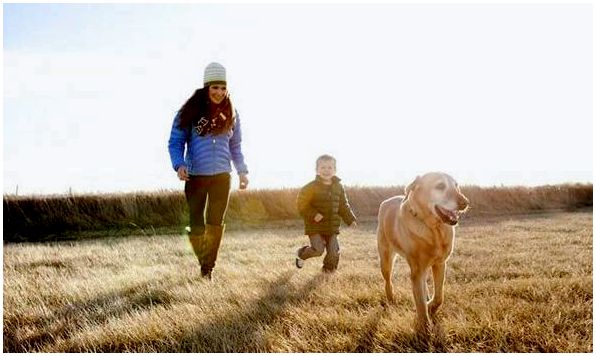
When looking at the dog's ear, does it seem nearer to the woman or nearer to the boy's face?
the woman

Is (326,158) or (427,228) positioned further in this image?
(326,158)

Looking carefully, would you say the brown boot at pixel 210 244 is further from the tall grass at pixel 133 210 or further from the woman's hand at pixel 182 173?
the tall grass at pixel 133 210

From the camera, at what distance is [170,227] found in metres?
16.2

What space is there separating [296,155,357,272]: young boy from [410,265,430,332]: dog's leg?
9.54ft

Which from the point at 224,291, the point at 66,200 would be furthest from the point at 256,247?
the point at 66,200

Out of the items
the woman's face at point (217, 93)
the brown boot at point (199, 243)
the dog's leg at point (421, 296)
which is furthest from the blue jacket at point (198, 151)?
the dog's leg at point (421, 296)

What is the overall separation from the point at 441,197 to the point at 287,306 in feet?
5.18

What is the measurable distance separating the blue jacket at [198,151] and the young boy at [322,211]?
1247mm

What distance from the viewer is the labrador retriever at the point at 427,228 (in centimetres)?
427

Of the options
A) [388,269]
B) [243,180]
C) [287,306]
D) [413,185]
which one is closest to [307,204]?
[243,180]

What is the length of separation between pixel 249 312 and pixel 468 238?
6.94 m

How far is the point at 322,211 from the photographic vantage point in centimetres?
742

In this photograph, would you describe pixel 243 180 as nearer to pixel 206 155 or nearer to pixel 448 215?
pixel 206 155

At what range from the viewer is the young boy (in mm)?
7371
